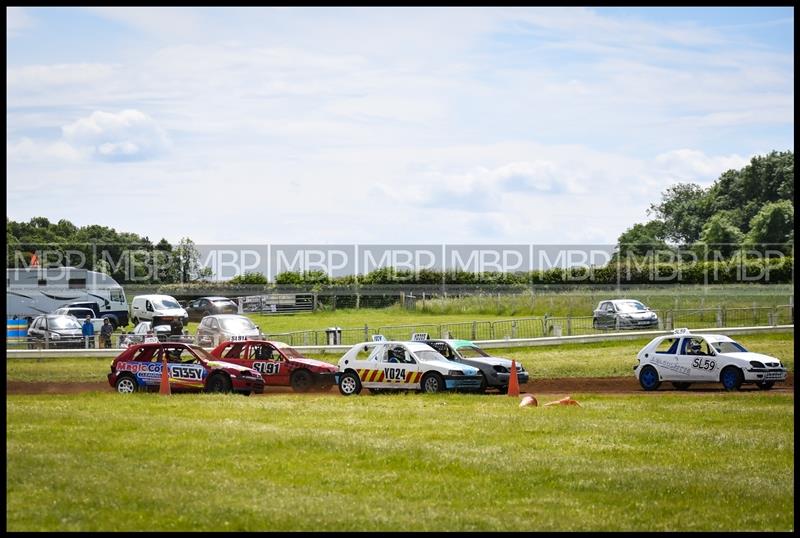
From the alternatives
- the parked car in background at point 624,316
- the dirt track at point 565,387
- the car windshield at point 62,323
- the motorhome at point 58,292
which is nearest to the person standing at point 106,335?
the car windshield at point 62,323

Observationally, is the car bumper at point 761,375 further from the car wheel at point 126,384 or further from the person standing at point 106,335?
the person standing at point 106,335


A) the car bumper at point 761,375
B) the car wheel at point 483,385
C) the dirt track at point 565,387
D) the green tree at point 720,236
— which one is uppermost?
the green tree at point 720,236

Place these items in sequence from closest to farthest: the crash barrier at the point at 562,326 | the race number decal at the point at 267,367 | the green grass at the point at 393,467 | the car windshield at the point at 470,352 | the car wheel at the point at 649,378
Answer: the green grass at the point at 393,467 → the race number decal at the point at 267,367 → the car wheel at the point at 649,378 → the car windshield at the point at 470,352 → the crash barrier at the point at 562,326

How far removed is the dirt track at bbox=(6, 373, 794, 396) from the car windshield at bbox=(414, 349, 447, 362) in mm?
2266

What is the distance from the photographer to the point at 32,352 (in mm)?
43875

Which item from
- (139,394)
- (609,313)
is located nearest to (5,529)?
(139,394)

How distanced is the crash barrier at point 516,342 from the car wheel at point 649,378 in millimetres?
12829

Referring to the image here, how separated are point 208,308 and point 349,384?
3067cm

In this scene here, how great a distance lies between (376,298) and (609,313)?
19.4 meters

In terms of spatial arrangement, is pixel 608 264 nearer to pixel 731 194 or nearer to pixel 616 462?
pixel 731 194

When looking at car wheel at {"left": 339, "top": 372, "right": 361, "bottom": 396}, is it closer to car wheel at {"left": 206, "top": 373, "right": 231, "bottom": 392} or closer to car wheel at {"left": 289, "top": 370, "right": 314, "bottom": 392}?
car wheel at {"left": 289, "top": 370, "right": 314, "bottom": 392}

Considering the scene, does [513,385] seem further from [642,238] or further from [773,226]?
[642,238]

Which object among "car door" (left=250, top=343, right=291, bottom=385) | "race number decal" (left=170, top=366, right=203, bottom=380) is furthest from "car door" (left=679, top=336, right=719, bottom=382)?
"race number decal" (left=170, top=366, right=203, bottom=380)

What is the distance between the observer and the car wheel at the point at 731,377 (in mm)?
28219
